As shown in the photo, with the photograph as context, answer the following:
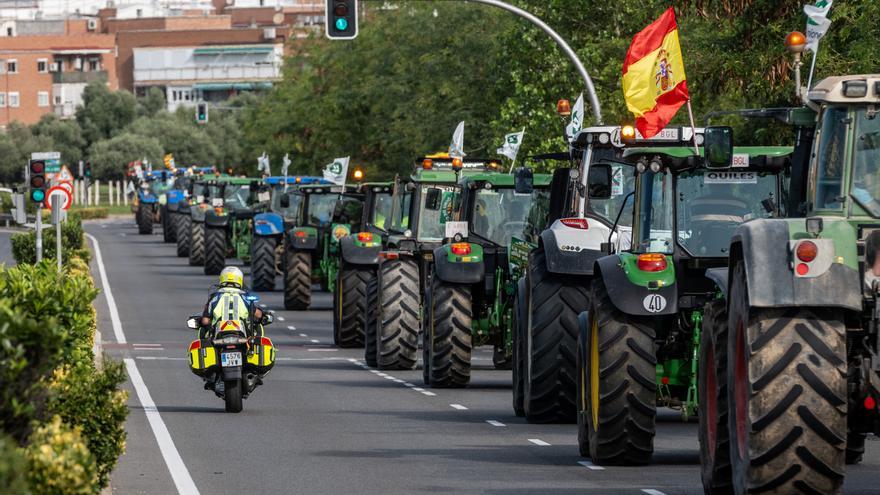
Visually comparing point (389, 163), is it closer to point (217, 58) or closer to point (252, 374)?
point (252, 374)

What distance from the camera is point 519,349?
1825cm

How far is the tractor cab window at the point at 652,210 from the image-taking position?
14.6 metres

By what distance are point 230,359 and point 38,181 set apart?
20994 millimetres

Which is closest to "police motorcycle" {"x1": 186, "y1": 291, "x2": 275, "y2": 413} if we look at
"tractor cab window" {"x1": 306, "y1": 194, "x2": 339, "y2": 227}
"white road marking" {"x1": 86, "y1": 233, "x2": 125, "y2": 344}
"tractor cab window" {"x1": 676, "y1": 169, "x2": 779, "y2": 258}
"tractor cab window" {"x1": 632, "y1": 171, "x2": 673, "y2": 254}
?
"tractor cab window" {"x1": 632, "y1": 171, "x2": 673, "y2": 254}

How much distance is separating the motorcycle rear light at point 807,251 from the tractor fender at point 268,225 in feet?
109

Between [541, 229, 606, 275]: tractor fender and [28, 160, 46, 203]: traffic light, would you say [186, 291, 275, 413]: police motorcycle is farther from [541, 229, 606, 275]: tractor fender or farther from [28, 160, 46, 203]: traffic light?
[28, 160, 46, 203]: traffic light

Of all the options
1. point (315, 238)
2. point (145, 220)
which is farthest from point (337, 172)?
point (145, 220)

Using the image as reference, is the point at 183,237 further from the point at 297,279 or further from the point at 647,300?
the point at 647,300

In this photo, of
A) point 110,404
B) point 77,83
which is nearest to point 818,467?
point 110,404

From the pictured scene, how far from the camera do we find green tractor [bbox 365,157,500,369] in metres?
24.9

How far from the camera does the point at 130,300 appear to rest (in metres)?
43.3

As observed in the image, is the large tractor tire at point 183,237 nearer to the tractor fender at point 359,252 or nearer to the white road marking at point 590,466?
the tractor fender at point 359,252

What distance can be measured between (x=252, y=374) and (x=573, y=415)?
3.99 metres

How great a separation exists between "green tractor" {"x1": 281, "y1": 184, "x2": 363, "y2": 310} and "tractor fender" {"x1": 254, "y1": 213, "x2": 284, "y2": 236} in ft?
5.72
